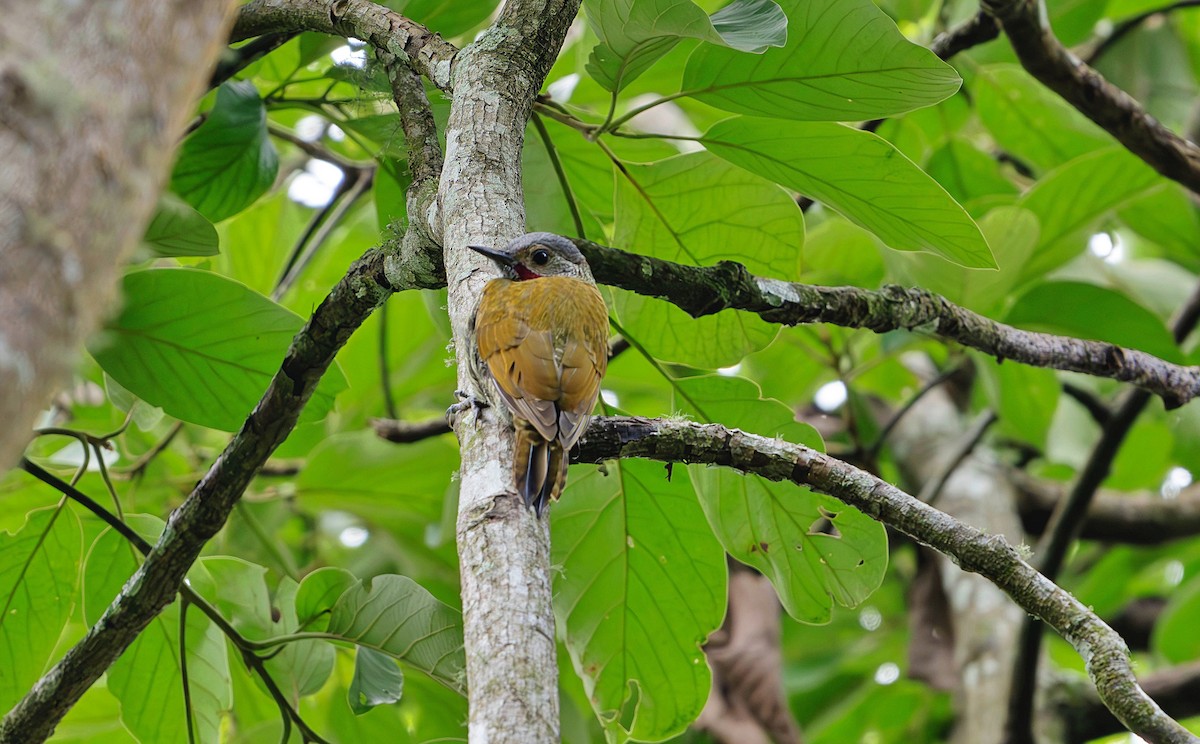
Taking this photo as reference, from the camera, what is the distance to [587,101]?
305 cm

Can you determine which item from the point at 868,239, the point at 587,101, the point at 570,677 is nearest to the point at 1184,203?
the point at 868,239

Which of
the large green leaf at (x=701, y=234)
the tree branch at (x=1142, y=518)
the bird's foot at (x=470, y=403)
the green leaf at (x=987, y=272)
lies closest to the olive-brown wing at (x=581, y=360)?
the large green leaf at (x=701, y=234)

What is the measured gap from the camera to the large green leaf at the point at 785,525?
192 centimetres

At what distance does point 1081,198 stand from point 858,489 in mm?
1669

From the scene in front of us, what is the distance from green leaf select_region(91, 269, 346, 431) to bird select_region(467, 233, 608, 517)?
0.40 m

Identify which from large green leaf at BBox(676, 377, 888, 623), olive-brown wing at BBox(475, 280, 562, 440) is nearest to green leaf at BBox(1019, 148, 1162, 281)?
large green leaf at BBox(676, 377, 888, 623)

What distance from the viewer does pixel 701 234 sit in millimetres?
2127

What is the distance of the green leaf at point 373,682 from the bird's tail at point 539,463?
2.13ft

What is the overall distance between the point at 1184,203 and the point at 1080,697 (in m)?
1.73

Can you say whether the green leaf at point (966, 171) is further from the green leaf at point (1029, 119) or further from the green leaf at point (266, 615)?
the green leaf at point (266, 615)

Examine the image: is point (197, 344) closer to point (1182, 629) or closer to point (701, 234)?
point (701, 234)

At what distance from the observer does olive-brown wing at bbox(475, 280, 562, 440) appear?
1.52m

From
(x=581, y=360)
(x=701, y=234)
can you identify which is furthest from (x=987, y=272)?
(x=581, y=360)

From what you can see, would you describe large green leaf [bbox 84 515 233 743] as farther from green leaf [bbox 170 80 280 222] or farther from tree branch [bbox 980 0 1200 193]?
tree branch [bbox 980 0 1200 193]
